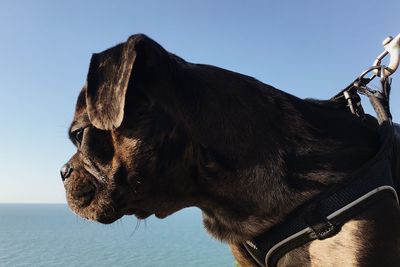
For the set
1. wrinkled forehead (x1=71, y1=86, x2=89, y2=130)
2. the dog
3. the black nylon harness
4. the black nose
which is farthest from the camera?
the black nose

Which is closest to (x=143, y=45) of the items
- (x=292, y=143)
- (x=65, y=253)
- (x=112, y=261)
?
(x=292, y=143)

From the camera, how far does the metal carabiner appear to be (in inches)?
172

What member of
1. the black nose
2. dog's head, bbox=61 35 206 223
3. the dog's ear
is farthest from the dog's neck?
the black nose

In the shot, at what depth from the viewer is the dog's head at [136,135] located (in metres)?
3.70

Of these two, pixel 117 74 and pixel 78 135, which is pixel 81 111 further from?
pixel 117 74

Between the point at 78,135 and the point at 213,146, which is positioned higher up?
the point at 78,135

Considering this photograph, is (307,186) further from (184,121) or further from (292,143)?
(184,121)

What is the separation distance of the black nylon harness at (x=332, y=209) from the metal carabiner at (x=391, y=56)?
885 millimetres

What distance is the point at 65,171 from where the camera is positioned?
14.9 ft

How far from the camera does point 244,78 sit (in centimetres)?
417

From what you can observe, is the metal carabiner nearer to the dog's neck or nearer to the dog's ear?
the dog's neck

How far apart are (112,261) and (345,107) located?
71.0 meters

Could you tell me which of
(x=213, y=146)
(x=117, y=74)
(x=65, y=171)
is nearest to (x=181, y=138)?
(x=213, y=146)

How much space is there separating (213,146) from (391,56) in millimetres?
2197
